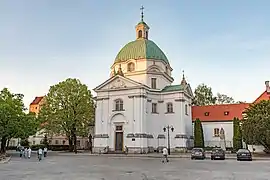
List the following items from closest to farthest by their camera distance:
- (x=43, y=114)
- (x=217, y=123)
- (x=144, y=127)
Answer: (x=144, y=127) < (x=43, y=114) < (x=217, y=123)

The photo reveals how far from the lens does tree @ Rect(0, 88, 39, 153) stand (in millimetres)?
41719

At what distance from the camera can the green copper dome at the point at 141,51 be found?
174ft

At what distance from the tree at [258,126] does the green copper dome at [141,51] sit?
62.9 ft

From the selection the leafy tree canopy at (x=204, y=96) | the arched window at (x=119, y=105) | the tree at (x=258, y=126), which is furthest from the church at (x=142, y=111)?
the leafy tree canopy at (x=204, y=96)

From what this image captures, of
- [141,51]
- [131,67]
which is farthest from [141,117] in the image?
[141,51]

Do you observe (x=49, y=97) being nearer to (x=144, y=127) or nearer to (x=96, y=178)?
(x=144, y=127)

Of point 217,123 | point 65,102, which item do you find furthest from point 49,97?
point 217,123

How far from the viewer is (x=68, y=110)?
171 ft

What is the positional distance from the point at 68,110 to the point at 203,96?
3826cm

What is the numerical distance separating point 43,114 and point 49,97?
2.96m

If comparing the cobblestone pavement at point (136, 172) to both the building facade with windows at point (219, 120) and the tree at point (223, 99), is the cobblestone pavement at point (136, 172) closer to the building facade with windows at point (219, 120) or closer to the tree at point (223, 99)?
the building facade with windows at point (219, 120)

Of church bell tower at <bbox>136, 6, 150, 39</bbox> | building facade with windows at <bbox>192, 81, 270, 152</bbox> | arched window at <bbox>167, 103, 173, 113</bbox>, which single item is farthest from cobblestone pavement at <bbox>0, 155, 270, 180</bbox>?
church bell tower at <bbox>136, 6, 150, 39</bbox>

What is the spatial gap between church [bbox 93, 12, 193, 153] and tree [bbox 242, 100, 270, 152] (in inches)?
433

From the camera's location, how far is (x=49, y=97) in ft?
174
